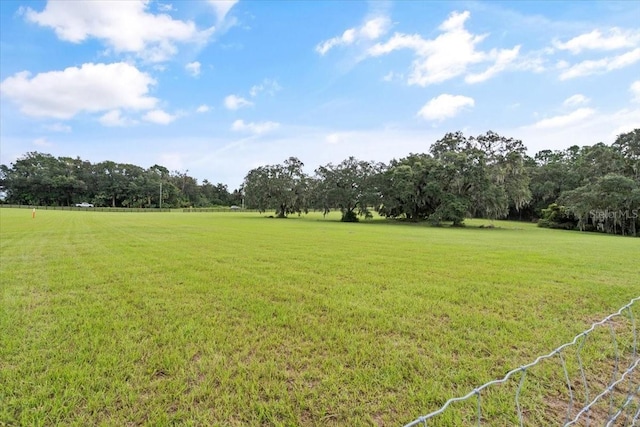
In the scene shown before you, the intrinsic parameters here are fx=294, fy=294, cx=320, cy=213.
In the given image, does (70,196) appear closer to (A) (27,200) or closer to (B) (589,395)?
(A) (27,200)

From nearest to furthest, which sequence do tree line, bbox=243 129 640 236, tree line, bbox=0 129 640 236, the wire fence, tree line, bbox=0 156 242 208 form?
the wire fence < tree line, bbox=243 129 640 236 < tree line, bbox=0 129 640 236 < tree line, bbox=0 156 242 208

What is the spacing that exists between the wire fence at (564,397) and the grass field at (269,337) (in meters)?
0.06

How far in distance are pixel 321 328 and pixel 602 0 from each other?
13311 mm

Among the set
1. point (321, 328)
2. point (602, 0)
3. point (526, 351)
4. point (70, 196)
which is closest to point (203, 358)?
point (321, 328)

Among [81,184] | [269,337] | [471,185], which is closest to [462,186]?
[471,185]

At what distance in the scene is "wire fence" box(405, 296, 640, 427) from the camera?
2.02 meters

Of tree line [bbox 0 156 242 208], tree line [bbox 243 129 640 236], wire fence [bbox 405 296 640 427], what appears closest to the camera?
wire fence [bbox 405 296 640 427]

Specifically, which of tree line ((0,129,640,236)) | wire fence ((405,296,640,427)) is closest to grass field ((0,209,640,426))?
wire fence ((405,296,640,427))

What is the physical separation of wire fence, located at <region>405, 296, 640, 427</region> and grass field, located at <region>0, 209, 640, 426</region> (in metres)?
0.06

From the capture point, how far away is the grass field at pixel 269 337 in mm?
2090

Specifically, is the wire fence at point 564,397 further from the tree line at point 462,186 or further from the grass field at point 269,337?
the tree line at point 462,186

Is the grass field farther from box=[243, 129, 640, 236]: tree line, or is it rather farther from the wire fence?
box=[243, 129, 640, 236]: tree line

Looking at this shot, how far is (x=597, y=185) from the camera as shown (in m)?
22.1

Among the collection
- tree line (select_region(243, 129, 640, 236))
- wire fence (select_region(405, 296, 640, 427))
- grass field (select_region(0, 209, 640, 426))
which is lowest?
wire fence (select_region(405, 296, 640, 427))
